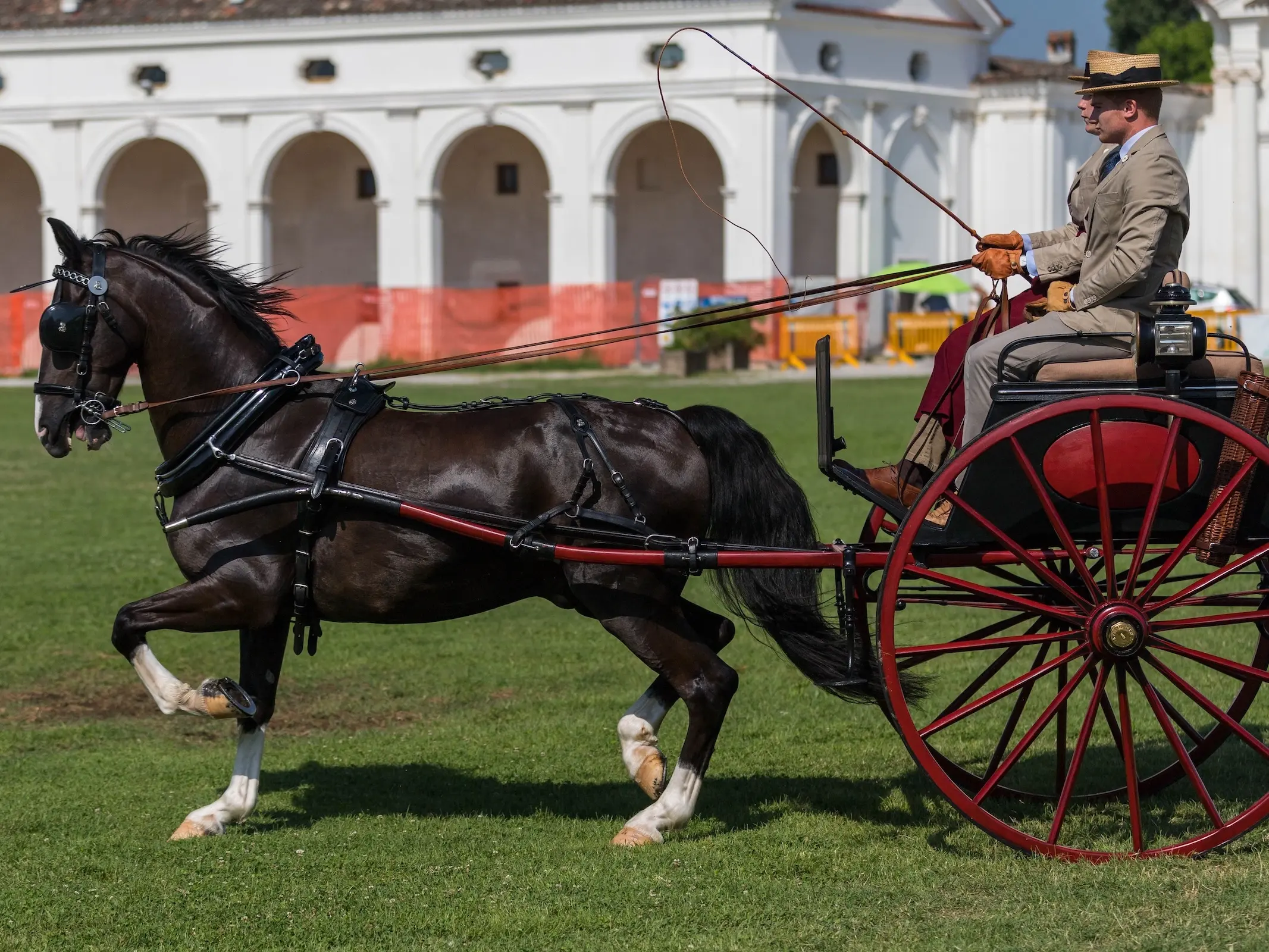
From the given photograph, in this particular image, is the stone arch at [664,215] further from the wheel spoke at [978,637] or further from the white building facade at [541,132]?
the wheel spoke at [978,637]

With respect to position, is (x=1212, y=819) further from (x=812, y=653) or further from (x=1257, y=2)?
(x=1257, y=2)

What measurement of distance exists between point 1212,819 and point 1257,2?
158 ft

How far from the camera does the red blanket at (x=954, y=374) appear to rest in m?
6.69

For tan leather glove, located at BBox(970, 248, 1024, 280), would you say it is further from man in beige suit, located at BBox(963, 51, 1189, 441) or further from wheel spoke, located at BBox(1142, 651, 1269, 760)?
wheel spoke, located at BBox(1142, 651, 1269, 760)

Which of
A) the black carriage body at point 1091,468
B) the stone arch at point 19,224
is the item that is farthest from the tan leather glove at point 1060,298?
the stone arch at point 19,224


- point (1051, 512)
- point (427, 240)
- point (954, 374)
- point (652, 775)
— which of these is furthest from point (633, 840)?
point (427, 240)

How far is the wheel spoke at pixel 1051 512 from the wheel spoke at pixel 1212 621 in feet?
0.82

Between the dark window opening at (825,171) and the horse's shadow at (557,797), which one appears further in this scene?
the dark window opening at (825,171)

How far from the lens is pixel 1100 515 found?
245 inches

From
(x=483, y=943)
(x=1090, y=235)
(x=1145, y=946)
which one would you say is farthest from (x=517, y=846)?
(x=1090, y=235)

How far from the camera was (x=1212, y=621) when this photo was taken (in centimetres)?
623

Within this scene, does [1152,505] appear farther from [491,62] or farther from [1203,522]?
[491,62]

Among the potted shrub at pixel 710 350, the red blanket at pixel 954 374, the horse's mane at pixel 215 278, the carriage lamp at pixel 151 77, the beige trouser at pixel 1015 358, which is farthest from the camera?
the carriage lamp at pixel 151 77

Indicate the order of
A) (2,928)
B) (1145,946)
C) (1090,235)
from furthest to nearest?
(1090,235) < (2,928) < (1145,946)
